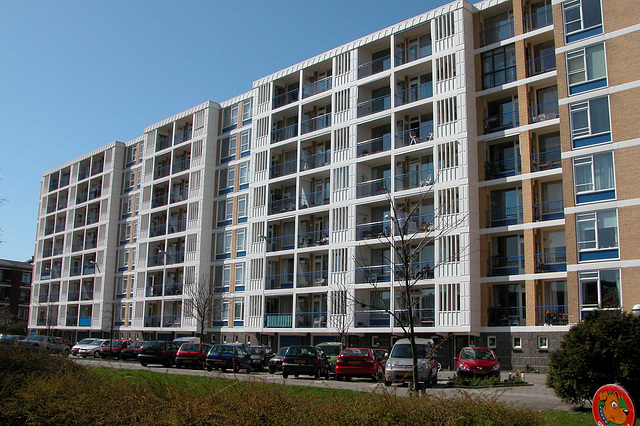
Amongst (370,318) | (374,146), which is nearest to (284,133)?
(374,146)

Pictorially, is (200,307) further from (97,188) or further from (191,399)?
(191,399)

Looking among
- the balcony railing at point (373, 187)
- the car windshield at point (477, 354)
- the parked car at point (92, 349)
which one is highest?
the balcony railing at point (373, 187)

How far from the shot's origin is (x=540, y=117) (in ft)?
113

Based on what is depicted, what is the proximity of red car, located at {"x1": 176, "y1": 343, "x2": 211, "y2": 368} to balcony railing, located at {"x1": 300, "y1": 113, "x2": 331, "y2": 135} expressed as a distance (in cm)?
1906

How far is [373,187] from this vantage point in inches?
1618

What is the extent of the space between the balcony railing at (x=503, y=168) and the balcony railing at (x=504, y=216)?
1.97 m

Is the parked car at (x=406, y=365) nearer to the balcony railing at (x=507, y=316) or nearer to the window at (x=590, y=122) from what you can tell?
the balcony railing at (x=507, y=316)

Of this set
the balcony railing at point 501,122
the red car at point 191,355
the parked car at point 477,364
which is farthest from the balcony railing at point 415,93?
the red car at point 191,355

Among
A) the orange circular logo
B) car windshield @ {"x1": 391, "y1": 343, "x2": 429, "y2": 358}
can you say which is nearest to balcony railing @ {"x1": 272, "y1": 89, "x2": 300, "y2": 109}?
car windshield @ {"x1": 391, "y1": 343, "x2": 429, "y2": 358}

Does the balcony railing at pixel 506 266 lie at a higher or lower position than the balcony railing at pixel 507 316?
higher

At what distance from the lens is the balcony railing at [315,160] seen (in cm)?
4512

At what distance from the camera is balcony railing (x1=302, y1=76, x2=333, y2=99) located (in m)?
46.0

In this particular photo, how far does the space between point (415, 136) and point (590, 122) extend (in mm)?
12203

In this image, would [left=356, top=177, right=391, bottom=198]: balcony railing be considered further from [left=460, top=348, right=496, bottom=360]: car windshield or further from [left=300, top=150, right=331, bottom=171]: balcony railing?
[left=460, top=348, right=496, bottom=360]: car windshield
